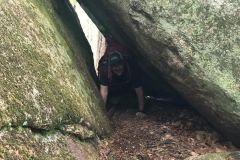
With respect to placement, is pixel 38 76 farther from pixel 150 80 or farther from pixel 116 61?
pixel 150 80

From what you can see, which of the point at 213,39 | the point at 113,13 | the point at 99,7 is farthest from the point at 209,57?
the point at 99,7

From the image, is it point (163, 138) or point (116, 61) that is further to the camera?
point (116, 61)

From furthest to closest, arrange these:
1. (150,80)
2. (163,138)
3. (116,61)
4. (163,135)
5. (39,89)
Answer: (150,80), (116,61), (163,135), (163,138), (39,89)

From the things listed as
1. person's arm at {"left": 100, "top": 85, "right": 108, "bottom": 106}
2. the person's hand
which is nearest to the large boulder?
the person's hand

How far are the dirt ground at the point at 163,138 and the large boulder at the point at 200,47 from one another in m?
0.40

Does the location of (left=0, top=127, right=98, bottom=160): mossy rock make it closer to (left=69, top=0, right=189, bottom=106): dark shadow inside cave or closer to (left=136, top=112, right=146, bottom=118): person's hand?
(left=136, top=112, right=146, bottom=118): person's hand

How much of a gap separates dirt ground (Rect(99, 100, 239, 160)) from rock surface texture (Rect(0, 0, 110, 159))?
1.35 ft

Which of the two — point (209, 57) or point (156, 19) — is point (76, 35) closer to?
point (156, 19)

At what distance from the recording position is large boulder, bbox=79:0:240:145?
6.80 meters

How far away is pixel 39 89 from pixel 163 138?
10.3 ft

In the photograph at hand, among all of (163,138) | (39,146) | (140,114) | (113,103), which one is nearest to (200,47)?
(163,138)

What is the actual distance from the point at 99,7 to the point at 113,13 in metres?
0.74

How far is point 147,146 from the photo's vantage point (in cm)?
736

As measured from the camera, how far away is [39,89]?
5.37 metres
